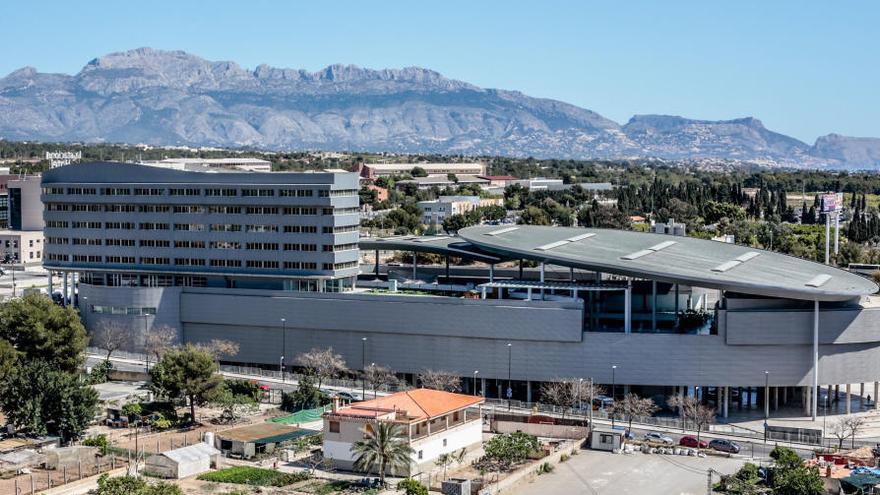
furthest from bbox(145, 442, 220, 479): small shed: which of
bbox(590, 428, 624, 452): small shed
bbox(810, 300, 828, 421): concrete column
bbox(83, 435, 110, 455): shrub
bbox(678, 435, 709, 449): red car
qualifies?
bbox(810, 300, 828, 421): concrete column

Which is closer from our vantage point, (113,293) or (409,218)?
(113,293)

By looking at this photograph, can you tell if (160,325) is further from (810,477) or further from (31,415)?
(810,477)

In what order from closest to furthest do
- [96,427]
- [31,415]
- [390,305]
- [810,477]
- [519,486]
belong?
[810,477] < [519,486] < [31,415] < [96,427] < [390,305]

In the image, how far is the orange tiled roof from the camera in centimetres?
6551

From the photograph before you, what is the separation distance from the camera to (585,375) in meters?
83.8

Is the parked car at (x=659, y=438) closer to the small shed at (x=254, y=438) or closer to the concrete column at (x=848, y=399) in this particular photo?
the concrete column at (x=848, y=399)

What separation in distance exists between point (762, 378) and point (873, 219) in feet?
326

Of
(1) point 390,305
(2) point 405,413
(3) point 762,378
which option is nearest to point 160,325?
(1) point 390,305

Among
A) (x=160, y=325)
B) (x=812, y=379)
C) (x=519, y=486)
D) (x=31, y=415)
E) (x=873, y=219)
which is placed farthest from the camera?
(x=873, y=219)

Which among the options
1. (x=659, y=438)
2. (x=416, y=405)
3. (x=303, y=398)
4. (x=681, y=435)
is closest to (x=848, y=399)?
(x=681, y=435)

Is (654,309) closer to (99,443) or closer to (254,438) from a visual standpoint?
(254,438)

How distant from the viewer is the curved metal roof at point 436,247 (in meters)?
99.4

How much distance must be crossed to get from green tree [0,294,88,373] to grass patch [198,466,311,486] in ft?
76.9

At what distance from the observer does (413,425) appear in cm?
6500
